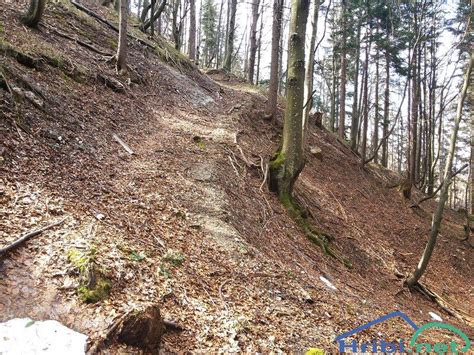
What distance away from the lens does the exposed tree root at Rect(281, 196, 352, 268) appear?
7715 mm

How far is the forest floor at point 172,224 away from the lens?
3777 mm

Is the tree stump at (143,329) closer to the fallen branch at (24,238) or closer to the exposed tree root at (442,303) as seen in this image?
the fallen branch at (24,238)

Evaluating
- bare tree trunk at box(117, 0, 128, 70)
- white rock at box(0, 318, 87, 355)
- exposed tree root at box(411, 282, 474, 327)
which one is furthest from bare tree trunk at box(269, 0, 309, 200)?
white rock at box(0, 318, 87, 355)

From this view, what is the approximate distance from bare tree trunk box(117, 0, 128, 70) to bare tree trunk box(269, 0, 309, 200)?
527cm

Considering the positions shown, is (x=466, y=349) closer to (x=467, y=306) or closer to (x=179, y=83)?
(x=467, y=306)

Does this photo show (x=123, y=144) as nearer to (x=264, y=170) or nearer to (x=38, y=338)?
(x=264, y=170)

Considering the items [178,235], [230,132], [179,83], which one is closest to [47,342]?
[178,235]

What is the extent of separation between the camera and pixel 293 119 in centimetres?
780

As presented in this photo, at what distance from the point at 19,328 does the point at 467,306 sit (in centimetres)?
961

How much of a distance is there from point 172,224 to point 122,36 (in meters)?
7.21

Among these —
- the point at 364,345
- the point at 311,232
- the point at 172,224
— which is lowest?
the point at 364,345

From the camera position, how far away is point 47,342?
2.87m

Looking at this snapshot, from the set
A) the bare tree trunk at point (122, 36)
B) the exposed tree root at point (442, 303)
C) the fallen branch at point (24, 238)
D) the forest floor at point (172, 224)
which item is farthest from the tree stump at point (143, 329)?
the bare tree trunk at point (122, 36)

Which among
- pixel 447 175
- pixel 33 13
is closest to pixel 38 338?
pixel 447 175
